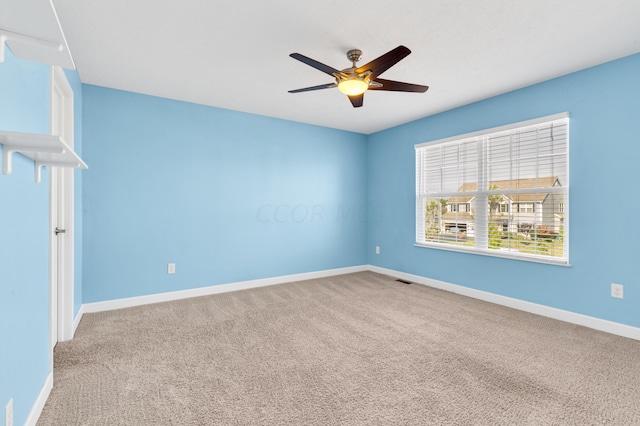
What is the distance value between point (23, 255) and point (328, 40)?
2.47m

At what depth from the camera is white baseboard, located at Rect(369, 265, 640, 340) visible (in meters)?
2.80

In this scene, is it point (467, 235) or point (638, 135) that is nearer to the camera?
point (638, 135)

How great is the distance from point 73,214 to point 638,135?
5.21 metres

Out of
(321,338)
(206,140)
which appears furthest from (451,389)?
(206,140)

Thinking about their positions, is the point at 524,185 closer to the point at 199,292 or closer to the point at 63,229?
the point at 199,292

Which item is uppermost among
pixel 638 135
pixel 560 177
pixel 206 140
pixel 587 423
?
pixel 206 140

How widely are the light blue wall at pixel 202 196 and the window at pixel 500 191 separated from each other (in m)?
1.51

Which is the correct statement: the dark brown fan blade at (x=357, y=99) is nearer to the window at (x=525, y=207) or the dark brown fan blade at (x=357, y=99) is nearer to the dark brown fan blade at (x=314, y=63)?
the dark brown fan blade at (x=314, y=63)

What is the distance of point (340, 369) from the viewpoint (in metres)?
2.23

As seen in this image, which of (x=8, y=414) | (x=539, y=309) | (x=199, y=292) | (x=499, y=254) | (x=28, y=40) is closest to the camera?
(x=28, y=40)

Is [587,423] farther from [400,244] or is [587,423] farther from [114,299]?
[114,299]

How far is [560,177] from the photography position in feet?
10.7

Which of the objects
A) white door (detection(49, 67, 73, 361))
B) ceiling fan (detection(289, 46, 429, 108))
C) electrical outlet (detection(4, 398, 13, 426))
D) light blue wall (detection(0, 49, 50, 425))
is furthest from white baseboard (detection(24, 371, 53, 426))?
ceiling fan (detection(289, 46, 429, 108))

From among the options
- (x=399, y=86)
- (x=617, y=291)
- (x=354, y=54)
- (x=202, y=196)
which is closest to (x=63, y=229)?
(x=202, y=196)
